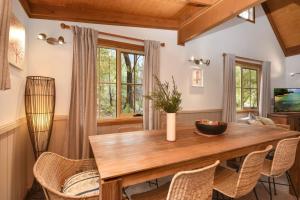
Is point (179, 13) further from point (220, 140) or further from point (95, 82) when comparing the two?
point (220, 140)

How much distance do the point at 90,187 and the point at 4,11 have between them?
1.41 meters

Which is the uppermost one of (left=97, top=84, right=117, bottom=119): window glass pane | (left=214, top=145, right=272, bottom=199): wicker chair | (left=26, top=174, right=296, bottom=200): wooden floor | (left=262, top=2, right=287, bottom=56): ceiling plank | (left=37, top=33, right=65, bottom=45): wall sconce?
(left=262, top=2, right=287, bottom=56): ceiling plank

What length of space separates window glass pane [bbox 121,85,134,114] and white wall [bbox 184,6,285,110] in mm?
1140

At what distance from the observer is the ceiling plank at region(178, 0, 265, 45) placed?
2.45 metres

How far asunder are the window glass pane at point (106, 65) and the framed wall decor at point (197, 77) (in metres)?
1.66

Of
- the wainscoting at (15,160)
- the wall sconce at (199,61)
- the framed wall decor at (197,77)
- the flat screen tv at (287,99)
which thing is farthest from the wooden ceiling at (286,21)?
the wainscoting at (15,160)

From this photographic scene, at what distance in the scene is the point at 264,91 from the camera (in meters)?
4.88

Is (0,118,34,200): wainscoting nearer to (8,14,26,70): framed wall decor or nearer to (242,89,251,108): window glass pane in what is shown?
(8,14,26,70): framed wall decor

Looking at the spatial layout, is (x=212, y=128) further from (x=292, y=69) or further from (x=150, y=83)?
(x=292, y=69)

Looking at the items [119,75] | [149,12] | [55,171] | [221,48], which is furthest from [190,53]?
[55,171]

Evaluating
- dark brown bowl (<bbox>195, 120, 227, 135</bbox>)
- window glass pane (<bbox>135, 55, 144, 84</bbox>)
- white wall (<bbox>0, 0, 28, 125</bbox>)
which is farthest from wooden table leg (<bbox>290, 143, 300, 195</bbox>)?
white wall (<bbox>0, 0, 28, 125</bbox>)

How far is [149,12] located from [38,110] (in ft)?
7.72

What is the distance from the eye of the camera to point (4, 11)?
1297 millimetres

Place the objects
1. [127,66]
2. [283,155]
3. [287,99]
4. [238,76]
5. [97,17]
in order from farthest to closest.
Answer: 1. [287,99]
2. [238,76]
3. [127,66]
4. [97,17]
5. [283,155]
